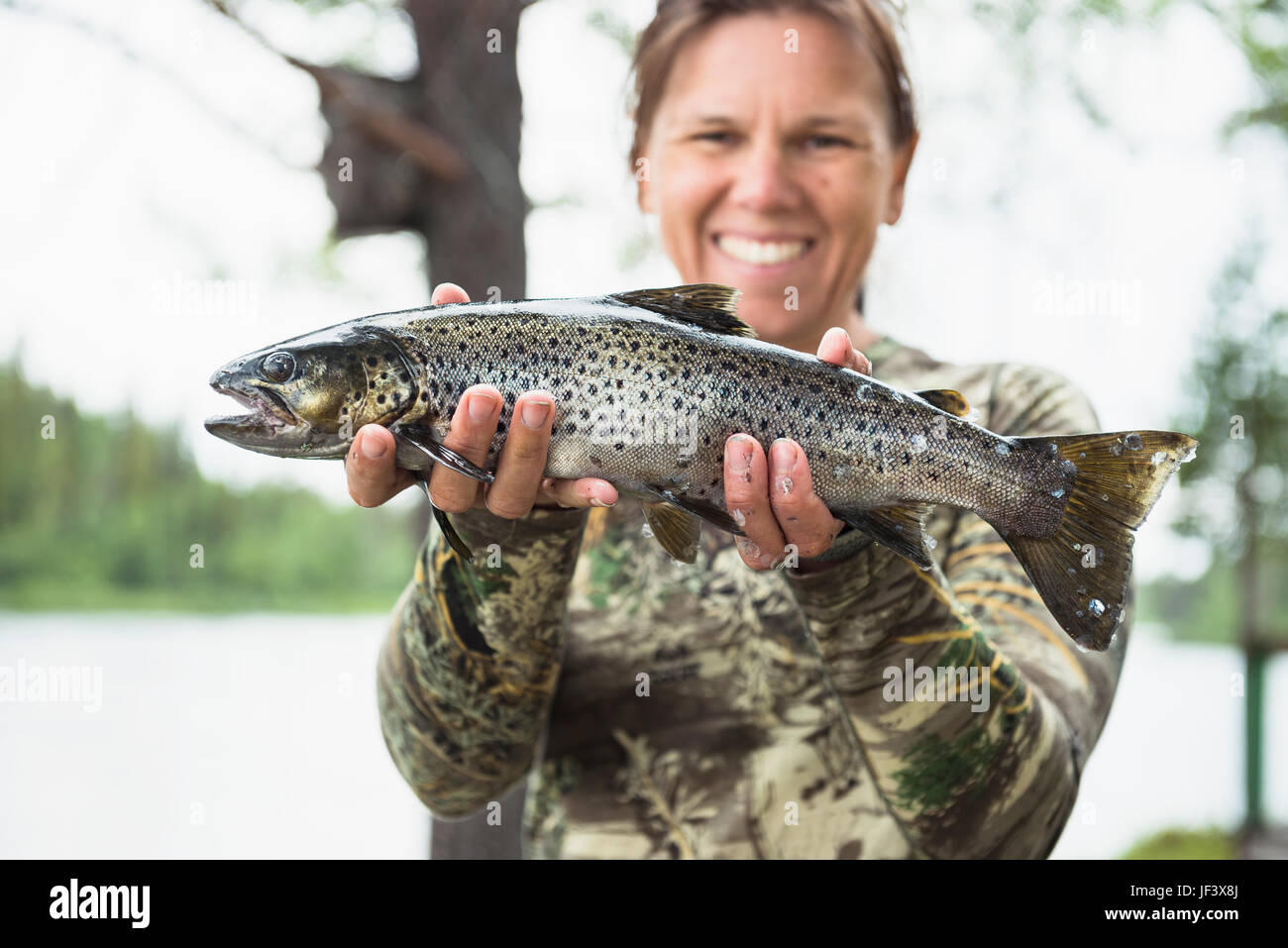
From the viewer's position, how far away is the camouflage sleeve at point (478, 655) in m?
2.84

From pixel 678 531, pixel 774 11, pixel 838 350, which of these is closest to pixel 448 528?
pixel 678 531

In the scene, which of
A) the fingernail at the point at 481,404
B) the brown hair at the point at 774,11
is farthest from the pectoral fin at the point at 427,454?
the brown hair at the point at 774,11

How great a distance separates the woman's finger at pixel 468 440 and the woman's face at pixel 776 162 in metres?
1.46

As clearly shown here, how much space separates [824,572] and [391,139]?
4653 millimetres

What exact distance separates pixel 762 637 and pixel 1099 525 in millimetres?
1196

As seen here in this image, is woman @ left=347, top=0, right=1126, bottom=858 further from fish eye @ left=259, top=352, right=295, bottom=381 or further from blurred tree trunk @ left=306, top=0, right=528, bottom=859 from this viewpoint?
blurred tree trunk @ left=306, top=0, right=528, bottom=859

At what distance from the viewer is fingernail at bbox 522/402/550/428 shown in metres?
2.36

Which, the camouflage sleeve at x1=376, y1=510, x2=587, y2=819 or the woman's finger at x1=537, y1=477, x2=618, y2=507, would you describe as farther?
the camouflage sleeve at x1=376, y1=510, x2=587, y2=819

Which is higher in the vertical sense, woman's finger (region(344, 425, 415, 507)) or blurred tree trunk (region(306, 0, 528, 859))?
blurred tree trunk (region(306, 0, 528, 859))

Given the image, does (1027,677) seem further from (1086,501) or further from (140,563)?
(140,563)

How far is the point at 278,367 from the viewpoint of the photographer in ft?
8.31

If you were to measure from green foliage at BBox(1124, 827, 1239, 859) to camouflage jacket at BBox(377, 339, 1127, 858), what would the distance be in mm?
9436

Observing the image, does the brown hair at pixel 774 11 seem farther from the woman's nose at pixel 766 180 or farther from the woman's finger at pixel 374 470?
the woman's finger at pixel 374 470

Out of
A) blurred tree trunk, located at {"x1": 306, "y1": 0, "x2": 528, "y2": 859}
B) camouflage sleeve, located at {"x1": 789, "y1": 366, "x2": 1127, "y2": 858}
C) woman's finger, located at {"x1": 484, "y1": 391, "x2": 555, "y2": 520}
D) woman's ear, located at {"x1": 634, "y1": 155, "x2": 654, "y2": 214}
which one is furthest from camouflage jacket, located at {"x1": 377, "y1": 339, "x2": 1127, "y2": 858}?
blurred tree trunk, located at {"x1": 306, "y1": 0, "x2": 528, "y2": 859}
